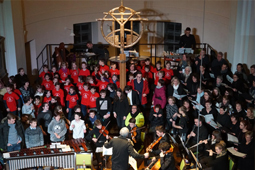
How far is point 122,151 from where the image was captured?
5.59m

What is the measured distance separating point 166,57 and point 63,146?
4.92 meters

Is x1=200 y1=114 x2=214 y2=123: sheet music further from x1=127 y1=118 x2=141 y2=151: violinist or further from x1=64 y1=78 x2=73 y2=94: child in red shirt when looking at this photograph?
x1=64 y1=78 x2=73 y2=94: child in red shirt

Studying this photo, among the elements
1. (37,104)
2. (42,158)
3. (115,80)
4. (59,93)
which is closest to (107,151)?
(42,158)

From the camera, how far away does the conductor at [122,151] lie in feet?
18.3

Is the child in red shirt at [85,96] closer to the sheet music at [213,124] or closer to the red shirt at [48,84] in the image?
the red shirt at [48,84]

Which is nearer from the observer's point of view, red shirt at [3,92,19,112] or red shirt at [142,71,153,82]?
red shirt at [3,92,19,112]

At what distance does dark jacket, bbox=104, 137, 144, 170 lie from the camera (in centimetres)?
558

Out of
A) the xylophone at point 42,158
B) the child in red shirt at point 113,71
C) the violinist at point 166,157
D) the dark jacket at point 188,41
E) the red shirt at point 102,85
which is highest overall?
the dark jacket at point 188,41

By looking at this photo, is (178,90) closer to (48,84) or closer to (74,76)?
(74,76)

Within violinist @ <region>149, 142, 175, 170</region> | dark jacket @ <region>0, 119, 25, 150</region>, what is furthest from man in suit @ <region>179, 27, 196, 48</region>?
dark jacket @ <region>0, 119, 25, 150</region>

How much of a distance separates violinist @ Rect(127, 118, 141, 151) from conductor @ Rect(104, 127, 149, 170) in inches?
37.2

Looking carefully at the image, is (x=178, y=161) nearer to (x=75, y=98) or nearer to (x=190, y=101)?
(x=190, y=101)

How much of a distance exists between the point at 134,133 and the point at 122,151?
107 cm

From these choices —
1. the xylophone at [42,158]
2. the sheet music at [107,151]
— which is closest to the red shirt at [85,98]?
the xylophone at [42,158]
